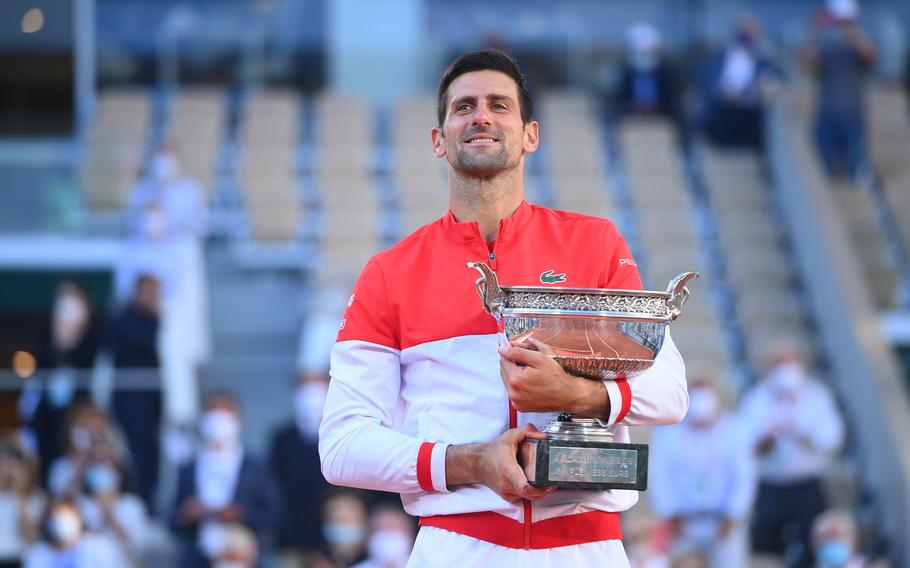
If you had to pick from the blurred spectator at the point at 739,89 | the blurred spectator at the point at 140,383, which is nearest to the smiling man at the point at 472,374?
the blurred spectator at the point at 140,383

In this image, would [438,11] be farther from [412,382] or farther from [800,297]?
[412,382]

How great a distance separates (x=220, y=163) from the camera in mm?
14008

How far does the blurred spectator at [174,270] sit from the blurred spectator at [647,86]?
4.53 metres

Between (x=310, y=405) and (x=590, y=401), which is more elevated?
(x=310, y=405)

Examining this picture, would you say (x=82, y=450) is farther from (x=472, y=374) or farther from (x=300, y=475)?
(x=472, y=374)

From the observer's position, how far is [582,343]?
2.92m

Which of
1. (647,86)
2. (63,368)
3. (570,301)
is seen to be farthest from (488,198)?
(647,86)

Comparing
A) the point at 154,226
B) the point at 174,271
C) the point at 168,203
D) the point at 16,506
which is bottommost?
the point at 16,506

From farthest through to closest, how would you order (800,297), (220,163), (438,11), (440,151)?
1. (438,11)
2. (220,163)
3. (800,297)
4. (440,151)

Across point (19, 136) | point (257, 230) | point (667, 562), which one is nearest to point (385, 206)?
point (257, 230)

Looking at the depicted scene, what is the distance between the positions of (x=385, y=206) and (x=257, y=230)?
1.17 metres

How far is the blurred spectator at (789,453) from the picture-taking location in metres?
9.55

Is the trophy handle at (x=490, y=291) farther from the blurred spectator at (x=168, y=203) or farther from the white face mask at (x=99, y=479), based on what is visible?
the blurred spectator at (x=168, y=203)

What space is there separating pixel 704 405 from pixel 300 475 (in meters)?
2.38
